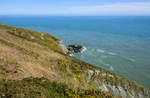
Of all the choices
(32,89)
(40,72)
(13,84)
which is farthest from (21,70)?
(32,89)

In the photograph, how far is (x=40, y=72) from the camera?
22.9 meters

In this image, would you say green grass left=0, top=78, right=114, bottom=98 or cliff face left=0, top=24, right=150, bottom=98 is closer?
green grass left=0, top=78, right=114, bottom=98

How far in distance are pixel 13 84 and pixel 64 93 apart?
6.82 meters

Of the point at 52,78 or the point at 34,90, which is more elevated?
the point at 34,90

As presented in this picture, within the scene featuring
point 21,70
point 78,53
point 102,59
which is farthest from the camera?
point 78,53

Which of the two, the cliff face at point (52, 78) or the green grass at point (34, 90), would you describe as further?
the cliff face at point (52, 78)

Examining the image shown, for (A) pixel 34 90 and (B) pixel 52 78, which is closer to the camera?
(A) pixel 34 90

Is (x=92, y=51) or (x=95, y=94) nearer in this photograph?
(x=95, y=94)

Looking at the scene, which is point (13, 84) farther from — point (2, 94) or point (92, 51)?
point (92, 51)

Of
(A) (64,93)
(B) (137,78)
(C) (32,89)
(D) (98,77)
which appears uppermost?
(C) (32,89)

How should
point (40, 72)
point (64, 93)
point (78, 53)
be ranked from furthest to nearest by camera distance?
1. point (78, 53)
2. point (40, 72)
3. point (64, 93)

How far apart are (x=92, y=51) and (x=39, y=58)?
5728 cm

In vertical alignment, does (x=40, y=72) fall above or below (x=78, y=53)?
above

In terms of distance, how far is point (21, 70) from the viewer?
20.6m
